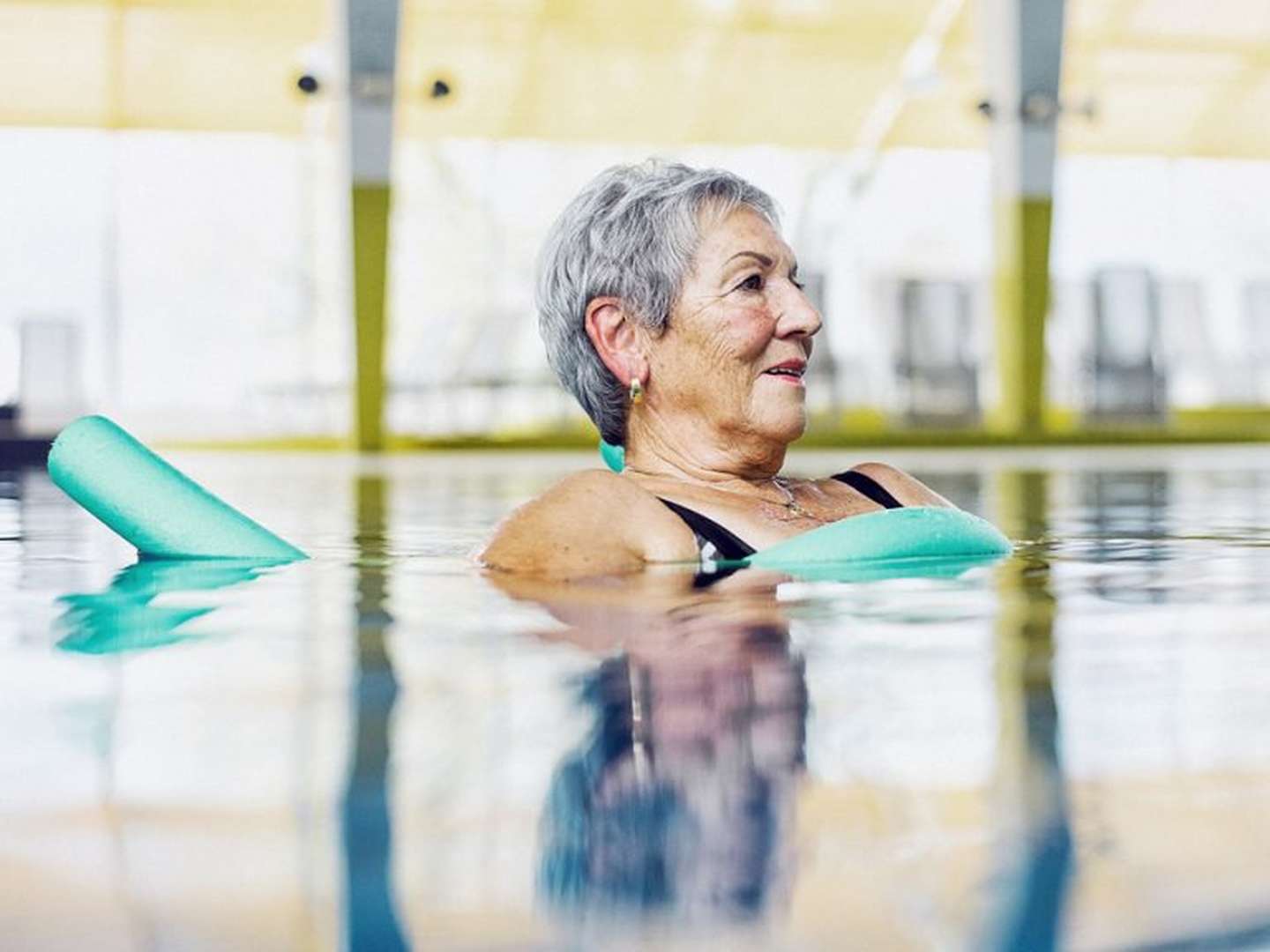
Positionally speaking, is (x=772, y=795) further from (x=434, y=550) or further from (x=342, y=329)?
(x=342, y=329)

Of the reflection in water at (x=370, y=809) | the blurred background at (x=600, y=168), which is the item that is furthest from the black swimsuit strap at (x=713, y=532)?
the blurred background at (x=600, y=168)

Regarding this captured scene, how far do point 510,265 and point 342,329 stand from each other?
2787mm

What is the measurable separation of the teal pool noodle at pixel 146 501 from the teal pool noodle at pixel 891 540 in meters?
1.28

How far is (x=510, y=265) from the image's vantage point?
18.5 m

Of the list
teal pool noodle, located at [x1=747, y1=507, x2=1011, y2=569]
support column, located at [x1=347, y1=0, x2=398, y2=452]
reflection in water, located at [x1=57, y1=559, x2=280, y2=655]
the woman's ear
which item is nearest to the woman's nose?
the woman's ear

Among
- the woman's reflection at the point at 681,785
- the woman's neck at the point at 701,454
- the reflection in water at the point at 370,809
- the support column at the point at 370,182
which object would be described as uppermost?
the support column at the point at 370,182

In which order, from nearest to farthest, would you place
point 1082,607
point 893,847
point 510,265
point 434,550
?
1. point 893,847
2. point 1082,607
3. point 434,550
4. point 510,265

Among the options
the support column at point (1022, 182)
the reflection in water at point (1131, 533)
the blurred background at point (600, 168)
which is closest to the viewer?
the reflection in water at point (1131, 533)

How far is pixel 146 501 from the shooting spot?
12.1ft

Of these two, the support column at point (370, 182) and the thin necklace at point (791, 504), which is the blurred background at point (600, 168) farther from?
the thin necklace at point (791, 504)

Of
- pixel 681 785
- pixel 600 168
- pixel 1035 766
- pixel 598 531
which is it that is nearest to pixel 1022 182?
pixel 600 168

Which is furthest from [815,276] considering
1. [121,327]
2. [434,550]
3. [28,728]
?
[28,728]

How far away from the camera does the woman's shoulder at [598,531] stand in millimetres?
3010

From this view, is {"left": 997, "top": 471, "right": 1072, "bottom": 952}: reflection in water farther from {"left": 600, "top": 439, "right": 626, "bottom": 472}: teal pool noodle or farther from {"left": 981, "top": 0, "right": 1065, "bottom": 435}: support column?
{"left": 981, "top": 0, "right": 1065, "bottom": 435}: support column
